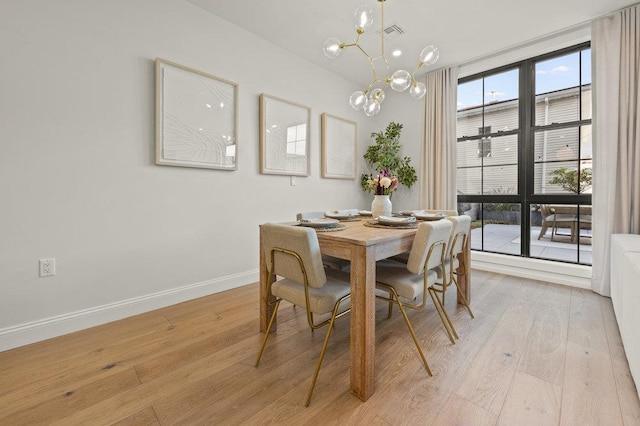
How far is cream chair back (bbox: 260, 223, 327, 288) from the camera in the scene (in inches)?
52.5

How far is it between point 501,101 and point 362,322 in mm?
3627

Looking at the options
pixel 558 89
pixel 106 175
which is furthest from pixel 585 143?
pixel 106 175

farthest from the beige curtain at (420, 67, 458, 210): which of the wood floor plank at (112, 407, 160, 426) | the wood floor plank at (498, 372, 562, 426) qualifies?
the wood floor plank at (112, 407, 160, 426)

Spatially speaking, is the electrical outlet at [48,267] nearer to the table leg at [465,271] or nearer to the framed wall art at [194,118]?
the framed wall art at [194,118]

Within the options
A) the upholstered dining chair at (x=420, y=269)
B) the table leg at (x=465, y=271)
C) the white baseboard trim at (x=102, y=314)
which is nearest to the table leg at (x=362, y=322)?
the upholstered dining chair at (x=420, y=269)

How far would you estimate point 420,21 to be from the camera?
2.77m

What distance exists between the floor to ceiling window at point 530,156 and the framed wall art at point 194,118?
3099 mm

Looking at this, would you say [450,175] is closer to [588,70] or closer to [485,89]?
[485,89]

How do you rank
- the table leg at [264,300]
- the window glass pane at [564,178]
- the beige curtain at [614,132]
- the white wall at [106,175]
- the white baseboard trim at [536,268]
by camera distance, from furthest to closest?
1. the window glass pane at [564,178]
2. the white baseboard trim at [536,268]
3. the beige curtain at [614,132]
4. the table leg at [264,300]
5. the white wall at [106,175]

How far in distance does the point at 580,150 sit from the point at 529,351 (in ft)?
8.46

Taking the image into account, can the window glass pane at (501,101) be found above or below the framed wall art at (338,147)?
above

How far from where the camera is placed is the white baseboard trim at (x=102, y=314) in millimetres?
1799

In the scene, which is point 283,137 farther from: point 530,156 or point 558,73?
point 558,73

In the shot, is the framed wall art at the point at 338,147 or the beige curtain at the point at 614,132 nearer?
the beige curtain at the point at 614,132
